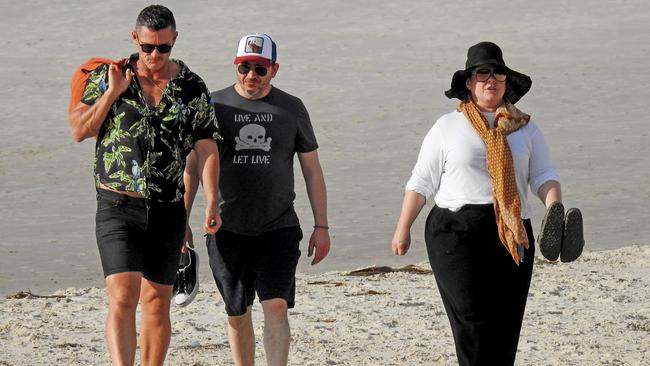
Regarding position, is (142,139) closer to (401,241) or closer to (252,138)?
(252,138)

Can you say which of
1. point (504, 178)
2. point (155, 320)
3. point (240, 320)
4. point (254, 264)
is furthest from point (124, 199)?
point (504, 178)

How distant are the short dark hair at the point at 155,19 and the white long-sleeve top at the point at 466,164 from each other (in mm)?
1247

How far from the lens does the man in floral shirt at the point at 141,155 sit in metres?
7.20

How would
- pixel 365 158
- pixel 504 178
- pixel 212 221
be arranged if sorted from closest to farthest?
pixel 504 178 → pixel 212 221 → pixel 365 158

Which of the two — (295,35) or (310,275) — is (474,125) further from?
(295,35)

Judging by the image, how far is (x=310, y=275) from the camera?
1245 centimetres

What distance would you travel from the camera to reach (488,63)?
23.4 ft

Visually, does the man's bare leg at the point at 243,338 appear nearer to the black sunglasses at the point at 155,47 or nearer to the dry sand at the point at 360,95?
the black sunglasses at the point at 155,47

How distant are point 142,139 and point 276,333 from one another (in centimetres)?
120

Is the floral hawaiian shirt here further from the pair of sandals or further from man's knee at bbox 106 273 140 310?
the pair of sandals

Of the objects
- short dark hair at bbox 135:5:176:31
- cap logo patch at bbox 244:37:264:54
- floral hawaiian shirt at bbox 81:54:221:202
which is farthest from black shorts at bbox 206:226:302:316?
short dark hair at bbox 135:5:176:31

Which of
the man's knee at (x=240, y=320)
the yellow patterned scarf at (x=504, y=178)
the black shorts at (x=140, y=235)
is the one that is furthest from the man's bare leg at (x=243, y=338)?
the yellow patterned scarf at (x=504, y=178)

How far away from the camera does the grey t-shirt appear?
7719 millimetres

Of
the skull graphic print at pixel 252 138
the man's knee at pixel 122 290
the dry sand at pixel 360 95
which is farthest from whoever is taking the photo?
the dry sand at pixel 360 95
